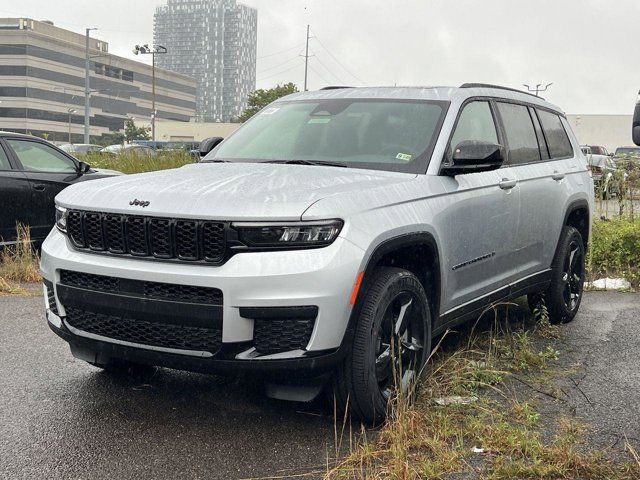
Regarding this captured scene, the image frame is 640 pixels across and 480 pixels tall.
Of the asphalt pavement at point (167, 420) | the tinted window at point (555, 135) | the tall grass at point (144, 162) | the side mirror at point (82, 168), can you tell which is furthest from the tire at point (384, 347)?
the tall grass at point (144, 162)

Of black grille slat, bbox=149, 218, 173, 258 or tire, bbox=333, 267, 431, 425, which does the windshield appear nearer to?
tire, bbox=333, 267, 431, 425

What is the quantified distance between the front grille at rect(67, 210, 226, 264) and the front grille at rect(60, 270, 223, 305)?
0.13 meters

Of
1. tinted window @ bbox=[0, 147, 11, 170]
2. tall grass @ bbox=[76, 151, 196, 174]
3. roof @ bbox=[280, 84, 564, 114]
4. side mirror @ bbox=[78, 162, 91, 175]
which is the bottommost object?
tall grass @ bbox=[76, 151, 196, 174]

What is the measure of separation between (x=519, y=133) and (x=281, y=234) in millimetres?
2938

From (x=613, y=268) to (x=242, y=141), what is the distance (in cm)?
564

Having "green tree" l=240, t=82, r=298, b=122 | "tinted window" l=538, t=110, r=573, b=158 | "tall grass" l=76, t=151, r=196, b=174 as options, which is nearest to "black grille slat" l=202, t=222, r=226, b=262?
"tinted window" l=538, t=110, r=573, b=158

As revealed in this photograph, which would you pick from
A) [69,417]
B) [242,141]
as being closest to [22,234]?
[242,141]

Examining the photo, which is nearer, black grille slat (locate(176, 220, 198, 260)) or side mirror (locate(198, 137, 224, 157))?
black grille slat (locate(176, 220, 198, 260))

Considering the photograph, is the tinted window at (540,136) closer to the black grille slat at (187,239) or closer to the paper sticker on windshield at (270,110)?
the paper sticker on windshield at (270,110)

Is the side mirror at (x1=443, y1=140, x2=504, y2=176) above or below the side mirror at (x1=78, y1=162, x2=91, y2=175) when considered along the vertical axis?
above

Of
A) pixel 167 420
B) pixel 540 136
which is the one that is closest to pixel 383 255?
pixel 167 420

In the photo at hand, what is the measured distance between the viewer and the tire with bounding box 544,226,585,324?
627cm

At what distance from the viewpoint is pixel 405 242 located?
4074 millimetres

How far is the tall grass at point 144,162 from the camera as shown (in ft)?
45.1
